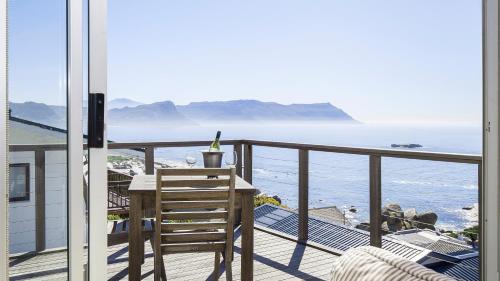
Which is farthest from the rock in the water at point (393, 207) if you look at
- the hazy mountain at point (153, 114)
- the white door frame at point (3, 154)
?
the hazy mountain at point (153, 114)

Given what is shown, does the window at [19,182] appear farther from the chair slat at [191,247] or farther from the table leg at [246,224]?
the table leg at [246,224]

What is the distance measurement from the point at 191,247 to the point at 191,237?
0.06 meters

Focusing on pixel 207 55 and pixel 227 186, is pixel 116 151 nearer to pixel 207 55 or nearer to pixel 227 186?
pixel 227 186

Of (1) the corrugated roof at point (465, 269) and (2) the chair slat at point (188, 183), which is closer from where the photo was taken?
(2) the chair slat at point (188, 183)

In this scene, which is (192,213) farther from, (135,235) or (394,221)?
(394,221)

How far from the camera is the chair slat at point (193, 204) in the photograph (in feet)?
8.06

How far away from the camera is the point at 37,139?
141cm

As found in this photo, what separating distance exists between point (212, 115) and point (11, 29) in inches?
693

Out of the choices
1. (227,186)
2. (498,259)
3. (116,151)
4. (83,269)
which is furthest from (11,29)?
(116,151)

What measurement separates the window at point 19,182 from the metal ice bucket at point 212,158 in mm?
1873

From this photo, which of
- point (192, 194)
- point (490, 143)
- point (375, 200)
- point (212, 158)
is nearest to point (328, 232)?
point (375, 200)

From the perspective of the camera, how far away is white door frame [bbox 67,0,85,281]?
1.47 meters

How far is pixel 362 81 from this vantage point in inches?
727

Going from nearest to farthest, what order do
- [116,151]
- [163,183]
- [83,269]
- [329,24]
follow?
1. [83,269]
2. [163,183]
3. [116,151]
4. [329,24]
